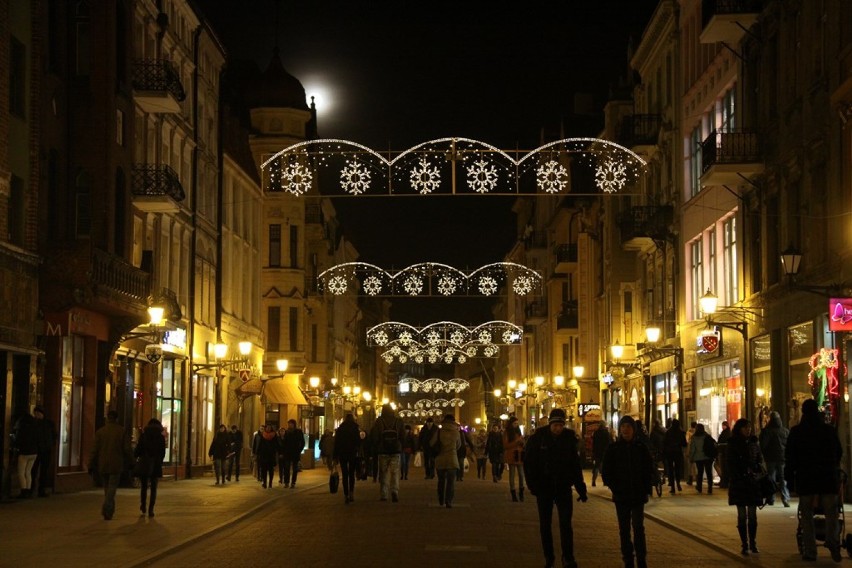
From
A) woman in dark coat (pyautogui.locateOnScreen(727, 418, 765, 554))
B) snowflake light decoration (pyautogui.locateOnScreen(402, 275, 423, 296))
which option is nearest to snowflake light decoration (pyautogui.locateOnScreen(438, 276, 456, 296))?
snowflake light decoration (pyautogui.locateOnScreen(402, 275, 423, 296))

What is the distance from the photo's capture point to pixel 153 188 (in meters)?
40.0

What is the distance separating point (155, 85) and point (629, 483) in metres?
26.3

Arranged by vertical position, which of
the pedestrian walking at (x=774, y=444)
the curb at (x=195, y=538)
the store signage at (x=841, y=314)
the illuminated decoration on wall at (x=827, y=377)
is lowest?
the curb at (x=195, y=538)

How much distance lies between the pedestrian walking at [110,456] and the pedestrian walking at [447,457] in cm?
721

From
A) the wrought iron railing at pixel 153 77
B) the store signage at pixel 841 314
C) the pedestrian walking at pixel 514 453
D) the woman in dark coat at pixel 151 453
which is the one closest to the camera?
the store signage at pixel 841 314

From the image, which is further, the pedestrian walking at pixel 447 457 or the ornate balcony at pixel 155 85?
the ornate balcony at pixel 155 85

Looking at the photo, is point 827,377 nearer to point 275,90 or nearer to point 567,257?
point 567,257

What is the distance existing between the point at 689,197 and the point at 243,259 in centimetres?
2190

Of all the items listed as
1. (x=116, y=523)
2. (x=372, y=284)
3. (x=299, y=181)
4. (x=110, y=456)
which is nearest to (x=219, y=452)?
(x=299, y=181)

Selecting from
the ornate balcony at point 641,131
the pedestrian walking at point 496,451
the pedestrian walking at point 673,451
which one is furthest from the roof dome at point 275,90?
the pedestrian walking at point 673,451

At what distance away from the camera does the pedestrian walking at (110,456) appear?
24359 mm

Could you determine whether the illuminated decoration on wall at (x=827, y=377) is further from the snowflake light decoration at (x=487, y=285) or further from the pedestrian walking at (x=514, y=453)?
the snowflake light decoration at (x=487, y=285)

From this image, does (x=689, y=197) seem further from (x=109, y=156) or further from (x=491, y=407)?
(x=491, y=407)

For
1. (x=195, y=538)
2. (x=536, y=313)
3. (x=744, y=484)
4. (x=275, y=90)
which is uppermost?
(x=275, y=90)
